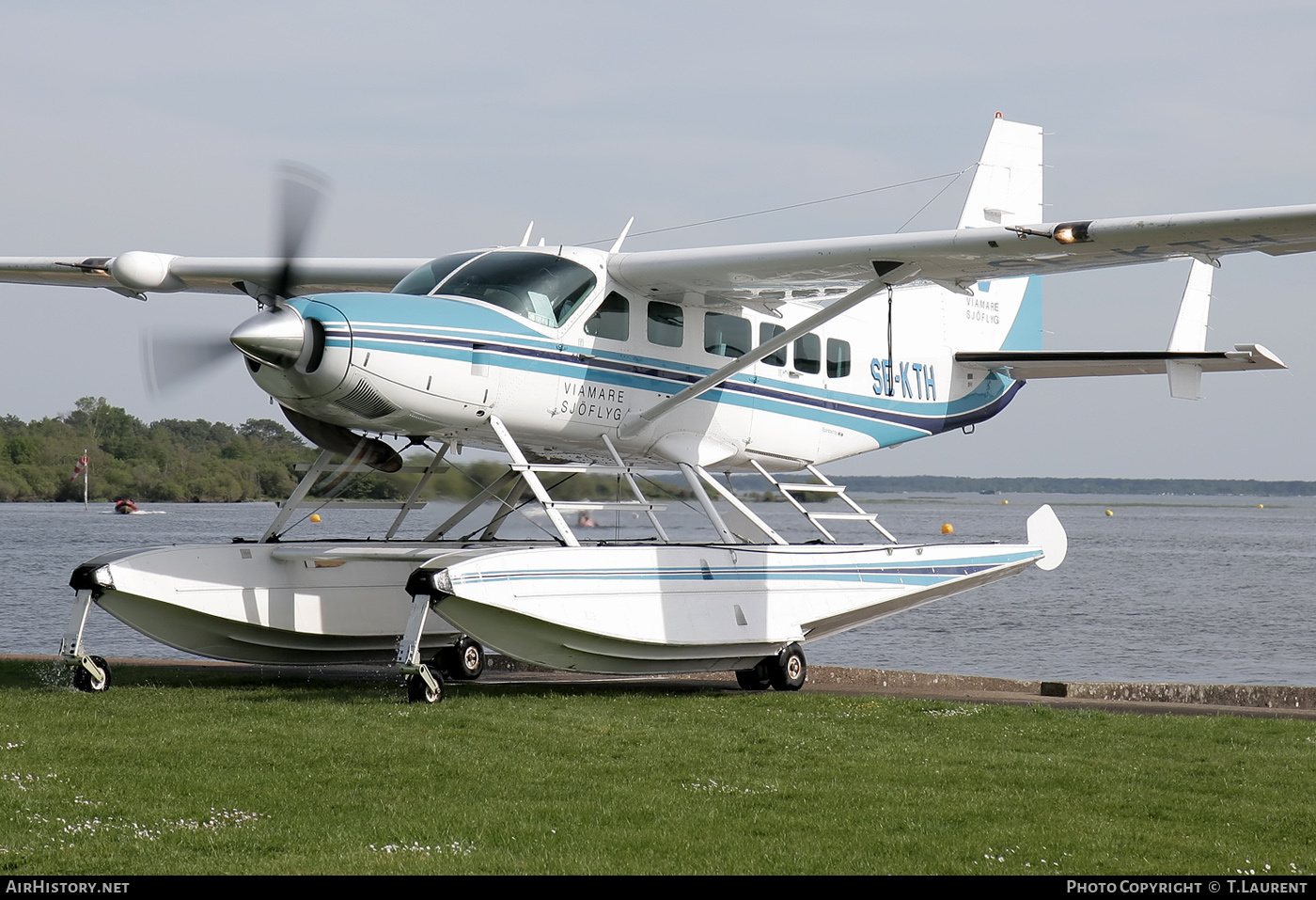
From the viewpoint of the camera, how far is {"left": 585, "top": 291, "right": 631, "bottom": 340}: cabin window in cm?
1138

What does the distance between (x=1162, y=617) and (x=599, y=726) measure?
24.7 meters

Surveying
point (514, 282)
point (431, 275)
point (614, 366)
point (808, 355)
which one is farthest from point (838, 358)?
point (431, 275)

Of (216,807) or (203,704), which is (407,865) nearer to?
(216,807)

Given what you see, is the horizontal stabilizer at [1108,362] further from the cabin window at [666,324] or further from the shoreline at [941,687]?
the cabin window at [666,324]

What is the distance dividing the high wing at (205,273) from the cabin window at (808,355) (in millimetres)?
3931

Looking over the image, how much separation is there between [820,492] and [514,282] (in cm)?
431

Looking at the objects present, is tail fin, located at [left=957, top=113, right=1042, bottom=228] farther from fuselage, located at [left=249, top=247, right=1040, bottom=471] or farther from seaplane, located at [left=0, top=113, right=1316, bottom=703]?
seaplane, located at [left=0, top=113, right=1316, bottom=703]

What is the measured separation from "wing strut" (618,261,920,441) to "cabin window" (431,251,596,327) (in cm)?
130

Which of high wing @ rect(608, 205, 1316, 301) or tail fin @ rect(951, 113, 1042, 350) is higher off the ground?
tail fin @ rect(951, 113, 1042, 350)

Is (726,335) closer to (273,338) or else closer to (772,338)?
(772,338)

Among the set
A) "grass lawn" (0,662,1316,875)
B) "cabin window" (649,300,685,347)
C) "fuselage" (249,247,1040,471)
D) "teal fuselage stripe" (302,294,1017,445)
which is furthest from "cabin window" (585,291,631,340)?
"grass lawn" (0,662,1316,875)

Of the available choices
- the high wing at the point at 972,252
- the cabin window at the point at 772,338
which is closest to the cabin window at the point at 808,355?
the cabin window at the point at 772,338

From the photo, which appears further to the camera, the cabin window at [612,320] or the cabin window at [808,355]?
the cabin window at [808,355]

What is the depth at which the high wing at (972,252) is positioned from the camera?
9.62 meters
